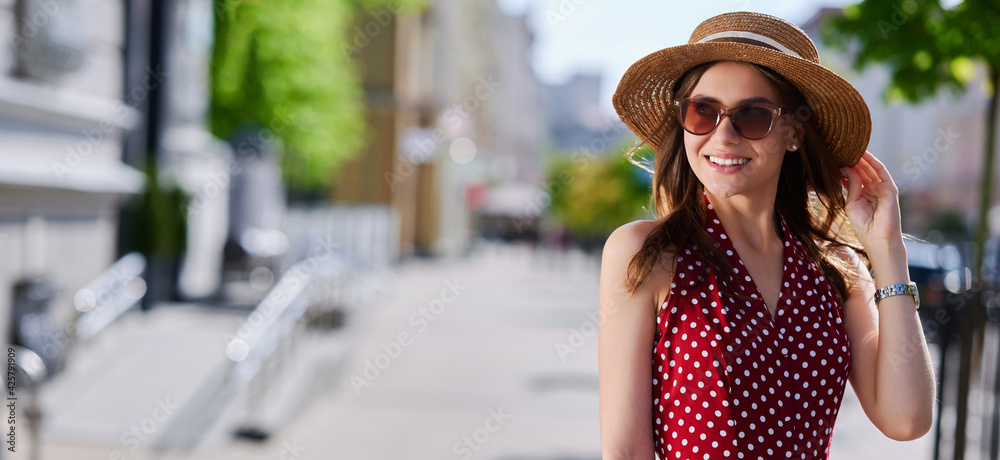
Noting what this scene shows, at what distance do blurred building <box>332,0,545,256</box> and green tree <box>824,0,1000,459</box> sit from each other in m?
14.5

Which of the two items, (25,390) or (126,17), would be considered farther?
(126,17)

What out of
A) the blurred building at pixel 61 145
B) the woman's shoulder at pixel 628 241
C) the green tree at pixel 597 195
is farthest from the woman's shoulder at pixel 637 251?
the green tree at pixel 597 195

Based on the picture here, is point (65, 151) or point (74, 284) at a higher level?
point (65, 151)

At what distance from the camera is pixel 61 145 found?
7762mm

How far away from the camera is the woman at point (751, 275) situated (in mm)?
1709

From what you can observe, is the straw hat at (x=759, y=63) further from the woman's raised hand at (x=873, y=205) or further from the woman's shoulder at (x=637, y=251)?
the woman's shoulder at (x=637, y=251)

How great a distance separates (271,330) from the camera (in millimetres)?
6914

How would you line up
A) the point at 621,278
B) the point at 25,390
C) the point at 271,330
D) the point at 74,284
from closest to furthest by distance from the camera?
the point at 621,278 < the point at 25,390 < the point at 271,330 < the point at 74,284

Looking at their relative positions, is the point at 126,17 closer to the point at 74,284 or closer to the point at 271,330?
the point at 74,284

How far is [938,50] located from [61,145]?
707 cm

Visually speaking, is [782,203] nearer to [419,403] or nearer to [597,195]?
[419,403]

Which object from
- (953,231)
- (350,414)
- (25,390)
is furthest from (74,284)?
(953,231)

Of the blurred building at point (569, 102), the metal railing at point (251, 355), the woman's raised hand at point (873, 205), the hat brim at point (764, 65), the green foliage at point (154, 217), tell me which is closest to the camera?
the hat brim at point (764, 65)

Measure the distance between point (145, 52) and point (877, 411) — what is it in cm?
968
